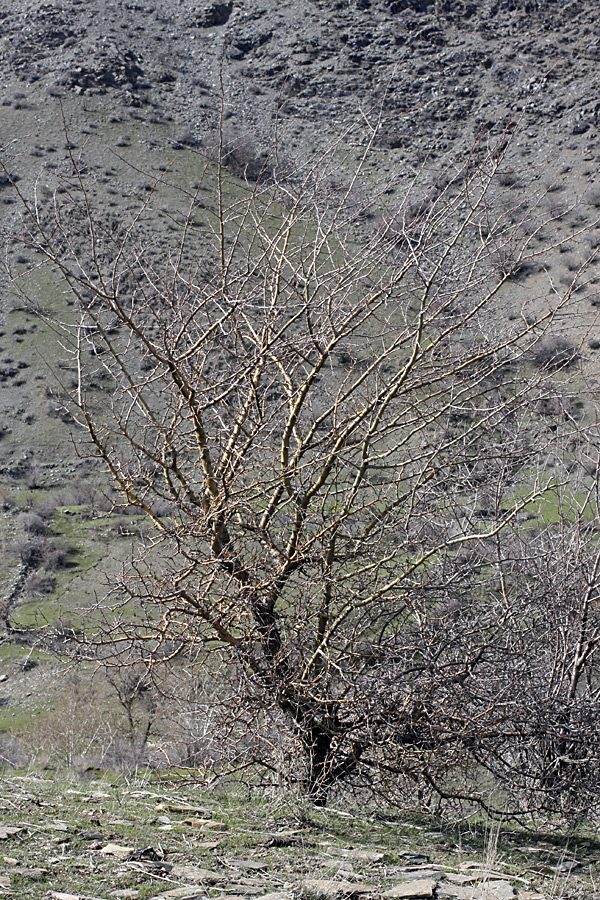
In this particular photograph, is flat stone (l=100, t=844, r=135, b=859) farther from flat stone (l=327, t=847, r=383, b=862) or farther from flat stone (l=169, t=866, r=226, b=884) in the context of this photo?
flat stone (l=327, t=847, r=383, b=862)

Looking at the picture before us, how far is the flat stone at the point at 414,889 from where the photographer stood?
2796 mm

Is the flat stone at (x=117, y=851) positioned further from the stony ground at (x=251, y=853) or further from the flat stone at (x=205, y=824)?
the flat stone at (x=205, y=824)

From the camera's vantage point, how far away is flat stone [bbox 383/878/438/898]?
2796 mm

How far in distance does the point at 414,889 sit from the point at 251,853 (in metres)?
0.75

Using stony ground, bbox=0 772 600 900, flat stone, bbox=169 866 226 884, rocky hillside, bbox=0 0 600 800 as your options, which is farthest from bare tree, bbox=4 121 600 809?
rocky hillside, bbox=0 0 600 800

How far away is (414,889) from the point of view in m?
2.86

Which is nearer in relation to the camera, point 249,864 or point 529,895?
point 529,895

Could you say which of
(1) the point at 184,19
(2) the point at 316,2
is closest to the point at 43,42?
(1) the point at 184,19

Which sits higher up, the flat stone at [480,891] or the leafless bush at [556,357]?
the leafless bush at [556,357]

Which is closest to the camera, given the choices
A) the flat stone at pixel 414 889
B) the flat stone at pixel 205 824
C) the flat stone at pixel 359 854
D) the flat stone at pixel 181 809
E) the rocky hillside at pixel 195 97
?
the flat stone at pixel 414 889

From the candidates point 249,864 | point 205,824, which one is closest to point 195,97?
point 205,824

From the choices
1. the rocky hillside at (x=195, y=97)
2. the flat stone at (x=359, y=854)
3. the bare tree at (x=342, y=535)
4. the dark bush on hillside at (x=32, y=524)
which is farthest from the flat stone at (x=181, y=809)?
the dark bush on hillside at (x=32, y=524)

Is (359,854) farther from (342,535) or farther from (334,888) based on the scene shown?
(342,535)

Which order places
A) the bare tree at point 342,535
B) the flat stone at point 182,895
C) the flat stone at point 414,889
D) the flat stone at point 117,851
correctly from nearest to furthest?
the flat stone at point 182,895 → the flat stone at point 414,889 → the flat stone at point 117,851 → the bare tree at point 342,535
